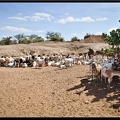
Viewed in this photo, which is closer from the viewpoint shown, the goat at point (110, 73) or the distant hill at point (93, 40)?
the goat at point (110, 73)

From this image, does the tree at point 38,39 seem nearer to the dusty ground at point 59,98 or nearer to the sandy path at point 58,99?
the dusty ground at point 59,98

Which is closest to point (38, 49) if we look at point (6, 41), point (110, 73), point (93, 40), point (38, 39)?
point (6, 41)

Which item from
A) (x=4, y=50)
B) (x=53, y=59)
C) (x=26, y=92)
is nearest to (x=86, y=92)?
(x=26, y=92)

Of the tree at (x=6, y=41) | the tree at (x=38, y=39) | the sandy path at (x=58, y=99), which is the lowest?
the sandy path at (x=58, y=99)

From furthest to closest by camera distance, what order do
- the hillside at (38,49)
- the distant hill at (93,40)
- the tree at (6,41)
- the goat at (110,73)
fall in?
1. the distant hill at (93,40)
2. the tree at (6,41)
3. the hillside at (38,49)
4. the goat at (110,73)

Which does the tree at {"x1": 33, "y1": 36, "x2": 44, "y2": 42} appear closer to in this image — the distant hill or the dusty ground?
the distant hill

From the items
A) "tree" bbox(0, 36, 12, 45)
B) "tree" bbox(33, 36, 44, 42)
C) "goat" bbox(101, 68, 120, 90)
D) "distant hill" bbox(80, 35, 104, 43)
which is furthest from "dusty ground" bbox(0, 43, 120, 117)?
"tree" bbox(33, 36, 44, 42)

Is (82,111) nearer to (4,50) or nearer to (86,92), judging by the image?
(86,92)

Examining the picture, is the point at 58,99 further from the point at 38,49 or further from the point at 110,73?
the point at 38,49

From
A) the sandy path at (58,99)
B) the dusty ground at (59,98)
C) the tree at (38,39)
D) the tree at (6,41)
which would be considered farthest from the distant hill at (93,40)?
the sandy path at (58,99)

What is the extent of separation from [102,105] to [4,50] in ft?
76.4

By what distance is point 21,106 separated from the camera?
25.9ft

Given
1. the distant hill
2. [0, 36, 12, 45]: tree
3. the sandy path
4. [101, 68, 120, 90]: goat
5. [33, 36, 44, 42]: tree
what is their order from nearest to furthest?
1. the sandy path
2. [101, 68, 120, 90]: goat
3. [0, 36, 12, 45]: tree
4. the distant hill
5. [33, 36, 44, 42]: tree

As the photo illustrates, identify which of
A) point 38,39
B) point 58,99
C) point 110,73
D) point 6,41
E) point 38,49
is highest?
point 38,39
